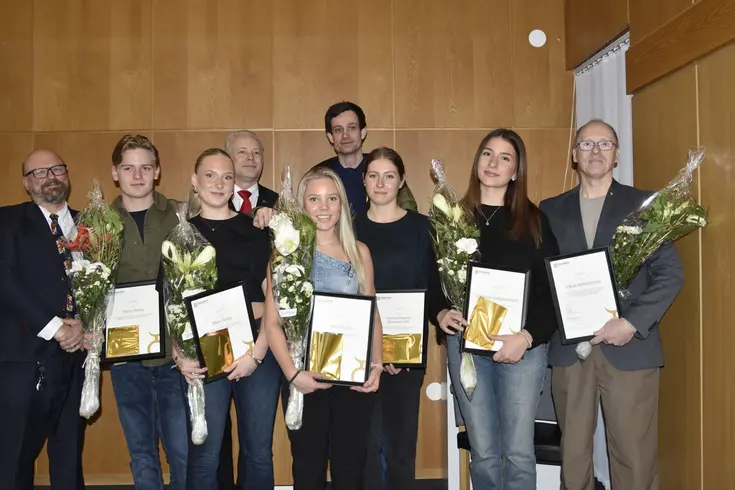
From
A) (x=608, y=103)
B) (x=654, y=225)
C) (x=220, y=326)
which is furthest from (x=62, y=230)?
(x=608, y=103)

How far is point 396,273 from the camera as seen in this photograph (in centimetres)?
377

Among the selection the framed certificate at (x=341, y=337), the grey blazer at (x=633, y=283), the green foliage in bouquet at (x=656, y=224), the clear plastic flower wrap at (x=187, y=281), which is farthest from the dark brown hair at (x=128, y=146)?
the green foliage in bouquet at (x=656, y=224)

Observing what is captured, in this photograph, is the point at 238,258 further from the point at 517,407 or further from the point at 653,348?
the point at 653,348

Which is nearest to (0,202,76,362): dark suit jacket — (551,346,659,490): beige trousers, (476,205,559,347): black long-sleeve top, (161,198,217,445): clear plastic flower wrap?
(161,198,217,445): clear plastic flower wrap

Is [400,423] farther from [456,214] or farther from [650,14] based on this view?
[650,14]

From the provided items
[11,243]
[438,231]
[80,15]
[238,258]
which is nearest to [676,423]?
[438,231]

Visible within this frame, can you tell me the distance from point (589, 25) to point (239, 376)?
362 cm

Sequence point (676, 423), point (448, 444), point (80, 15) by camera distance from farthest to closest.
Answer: point (80, 15)
point (448, 444)
point (676, 423)

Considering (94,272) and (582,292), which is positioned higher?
(94,272)

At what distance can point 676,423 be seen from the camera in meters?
3.89

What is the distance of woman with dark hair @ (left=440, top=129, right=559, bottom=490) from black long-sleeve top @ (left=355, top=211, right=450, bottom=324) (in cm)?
30

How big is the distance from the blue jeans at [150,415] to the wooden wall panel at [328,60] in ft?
8.33

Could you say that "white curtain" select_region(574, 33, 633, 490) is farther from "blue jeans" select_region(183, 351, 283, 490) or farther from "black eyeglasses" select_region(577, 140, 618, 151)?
"blue jeans" select_region(183, 351, 283, 490)

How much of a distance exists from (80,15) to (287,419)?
3.98 metres
